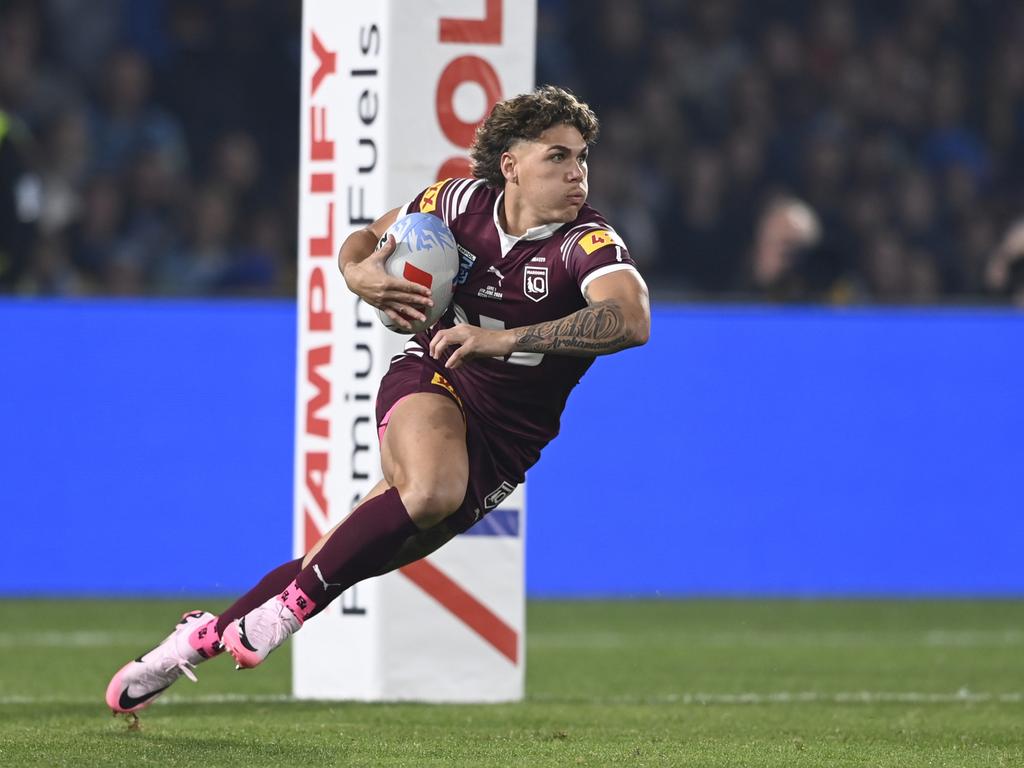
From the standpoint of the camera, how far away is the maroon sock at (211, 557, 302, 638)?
18.4ft

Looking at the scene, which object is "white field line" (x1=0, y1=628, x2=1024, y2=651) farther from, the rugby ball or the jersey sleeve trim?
the jersey sleeve trim

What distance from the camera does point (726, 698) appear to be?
7.34 metres

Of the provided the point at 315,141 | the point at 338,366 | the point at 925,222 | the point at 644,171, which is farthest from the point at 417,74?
the point at 925,222

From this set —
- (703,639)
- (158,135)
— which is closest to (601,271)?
(703,639)

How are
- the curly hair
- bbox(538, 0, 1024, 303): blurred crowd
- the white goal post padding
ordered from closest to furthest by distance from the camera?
1. the curly hair
2. the white goal post padding
3. bbox(538, 0, 1024, 303): blurred crowd

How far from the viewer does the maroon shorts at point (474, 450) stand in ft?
19.0

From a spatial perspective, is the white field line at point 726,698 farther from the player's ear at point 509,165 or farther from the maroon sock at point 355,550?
the player's ear at point 509,165

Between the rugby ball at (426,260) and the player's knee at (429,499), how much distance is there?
49cm

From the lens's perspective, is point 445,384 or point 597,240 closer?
point 597,240

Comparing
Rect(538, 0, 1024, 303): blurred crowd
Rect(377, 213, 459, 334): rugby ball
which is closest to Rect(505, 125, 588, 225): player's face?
Rect(377, 213, 459, 334): rugby ball

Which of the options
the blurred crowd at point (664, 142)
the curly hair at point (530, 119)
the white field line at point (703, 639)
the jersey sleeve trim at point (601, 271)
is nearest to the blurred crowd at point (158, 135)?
the blurred crowd at point (664, 142)

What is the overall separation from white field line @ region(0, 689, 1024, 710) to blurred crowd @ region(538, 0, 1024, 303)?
5849 mm

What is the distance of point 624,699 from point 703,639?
2084 millimetres

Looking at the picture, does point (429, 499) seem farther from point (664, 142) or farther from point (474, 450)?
point (664, 142)
